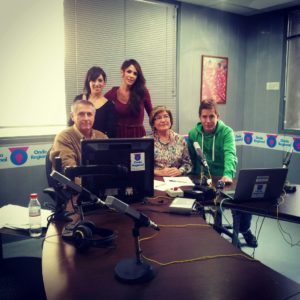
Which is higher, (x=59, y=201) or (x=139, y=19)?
(x=139, y=19)

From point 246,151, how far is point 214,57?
1471 mm

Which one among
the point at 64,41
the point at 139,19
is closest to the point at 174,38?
the point at 139,19

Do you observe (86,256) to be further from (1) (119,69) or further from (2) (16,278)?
(1) (119,69)

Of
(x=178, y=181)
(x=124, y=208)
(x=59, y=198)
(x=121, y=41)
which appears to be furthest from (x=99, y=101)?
(x=124, y=208)

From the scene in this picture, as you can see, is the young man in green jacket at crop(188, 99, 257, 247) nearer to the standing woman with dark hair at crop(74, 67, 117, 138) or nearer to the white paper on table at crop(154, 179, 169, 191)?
the white paper on table at crop(154, 179, 169, 191)

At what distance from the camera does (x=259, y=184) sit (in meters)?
2.14

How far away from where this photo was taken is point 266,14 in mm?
4730

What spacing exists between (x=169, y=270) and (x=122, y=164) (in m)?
0.81

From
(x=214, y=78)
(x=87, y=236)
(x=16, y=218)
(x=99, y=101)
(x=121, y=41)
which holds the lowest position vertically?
(x=16, y=218)

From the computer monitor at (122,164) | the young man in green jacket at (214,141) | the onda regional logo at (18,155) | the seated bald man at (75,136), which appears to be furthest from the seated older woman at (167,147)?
the onda regional logo at (18,155)

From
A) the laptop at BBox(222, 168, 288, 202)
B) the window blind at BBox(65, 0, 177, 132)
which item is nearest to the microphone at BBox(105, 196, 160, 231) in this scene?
the laptop at BBox(222, 168, 288, 202)

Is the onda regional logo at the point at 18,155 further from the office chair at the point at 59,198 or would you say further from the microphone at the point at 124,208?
the microphone at the point at 124,208

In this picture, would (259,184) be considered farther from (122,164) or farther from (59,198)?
(59,198)

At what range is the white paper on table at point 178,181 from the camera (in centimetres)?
257
